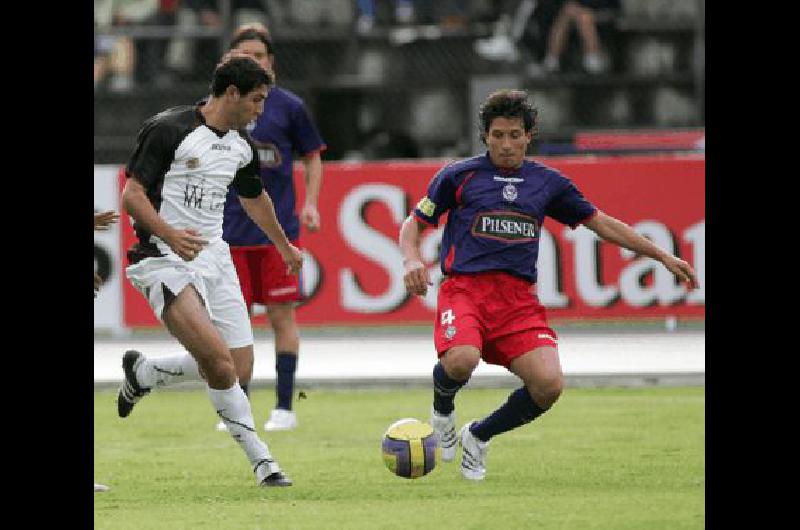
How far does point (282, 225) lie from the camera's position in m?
12.4

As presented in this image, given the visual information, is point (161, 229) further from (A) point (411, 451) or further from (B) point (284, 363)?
(B) point (284, 363)

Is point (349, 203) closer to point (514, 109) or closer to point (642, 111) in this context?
point (642, 111)

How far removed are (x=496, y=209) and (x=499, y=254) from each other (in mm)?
236

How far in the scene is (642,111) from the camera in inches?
834

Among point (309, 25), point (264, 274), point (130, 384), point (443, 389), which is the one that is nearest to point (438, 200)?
point (443, 389)

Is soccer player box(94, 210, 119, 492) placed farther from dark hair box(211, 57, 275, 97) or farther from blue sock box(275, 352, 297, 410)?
blue sock box(275, 352, 297, 410)

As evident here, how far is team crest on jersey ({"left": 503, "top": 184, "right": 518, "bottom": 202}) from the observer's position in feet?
33.0

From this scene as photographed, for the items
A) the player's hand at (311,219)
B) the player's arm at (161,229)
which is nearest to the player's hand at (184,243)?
the player's arm at (161,229)

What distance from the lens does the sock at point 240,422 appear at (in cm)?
956

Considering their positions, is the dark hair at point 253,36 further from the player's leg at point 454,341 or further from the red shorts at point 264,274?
the player's leg at point 454,341
